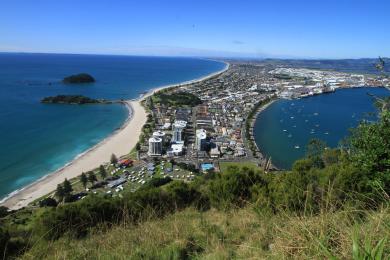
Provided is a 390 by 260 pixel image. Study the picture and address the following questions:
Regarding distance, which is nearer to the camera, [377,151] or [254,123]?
[377,151]

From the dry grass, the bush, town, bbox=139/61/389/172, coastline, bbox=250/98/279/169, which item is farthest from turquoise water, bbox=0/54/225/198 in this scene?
the dry grass

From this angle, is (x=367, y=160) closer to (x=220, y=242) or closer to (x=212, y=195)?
(x=212, y=195)

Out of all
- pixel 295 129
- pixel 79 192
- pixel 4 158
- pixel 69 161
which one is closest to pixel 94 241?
pixel 79 192

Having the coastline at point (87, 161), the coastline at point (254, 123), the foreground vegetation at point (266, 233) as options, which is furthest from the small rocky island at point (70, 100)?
the foreground vegetation at point (266, 233)

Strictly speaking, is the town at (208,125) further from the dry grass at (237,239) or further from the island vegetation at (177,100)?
the dry grass at (237,239)

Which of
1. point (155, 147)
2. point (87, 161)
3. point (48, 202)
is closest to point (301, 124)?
point (155, 147)

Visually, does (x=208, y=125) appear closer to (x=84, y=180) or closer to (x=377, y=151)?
(x=84, y=180)

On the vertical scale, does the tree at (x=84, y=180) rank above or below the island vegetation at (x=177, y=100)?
below
